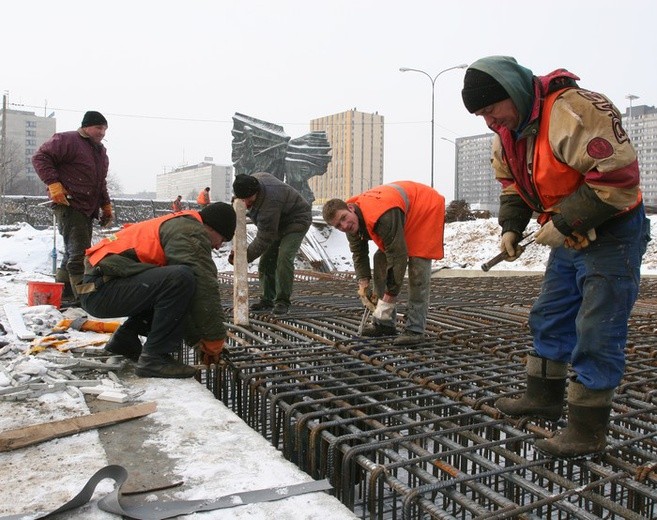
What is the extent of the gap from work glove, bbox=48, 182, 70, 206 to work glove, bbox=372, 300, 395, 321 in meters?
2.63

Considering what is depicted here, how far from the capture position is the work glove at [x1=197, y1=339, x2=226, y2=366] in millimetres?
3129

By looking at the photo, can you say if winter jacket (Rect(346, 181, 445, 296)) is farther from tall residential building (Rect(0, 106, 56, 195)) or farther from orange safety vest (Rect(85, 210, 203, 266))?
tall residential building (Rect(0, 106, 56, 195))

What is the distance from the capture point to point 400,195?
13.0 ft

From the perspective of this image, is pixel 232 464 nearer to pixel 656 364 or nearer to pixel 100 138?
pixel 656 364

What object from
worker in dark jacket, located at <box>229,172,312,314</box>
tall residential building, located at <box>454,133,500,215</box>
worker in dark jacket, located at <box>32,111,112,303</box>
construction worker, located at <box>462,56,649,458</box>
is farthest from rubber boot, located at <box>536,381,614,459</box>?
tall residential building, located at <box>454,133,500,215</box>

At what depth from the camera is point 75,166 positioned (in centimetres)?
500

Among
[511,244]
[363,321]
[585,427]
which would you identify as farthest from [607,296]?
[363,321]

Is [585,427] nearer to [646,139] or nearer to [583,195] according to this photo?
[583,195]

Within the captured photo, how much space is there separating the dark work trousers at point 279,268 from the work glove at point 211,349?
208 cm

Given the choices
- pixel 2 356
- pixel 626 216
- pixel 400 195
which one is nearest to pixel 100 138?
pixel 2 356

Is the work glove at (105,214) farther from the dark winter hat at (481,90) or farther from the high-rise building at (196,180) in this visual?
the high-rise building at (196,180)

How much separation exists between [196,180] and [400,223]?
72612 mm

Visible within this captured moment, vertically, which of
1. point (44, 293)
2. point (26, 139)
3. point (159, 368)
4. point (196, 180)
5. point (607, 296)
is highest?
point (26, 139)

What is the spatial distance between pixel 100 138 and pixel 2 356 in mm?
2260
